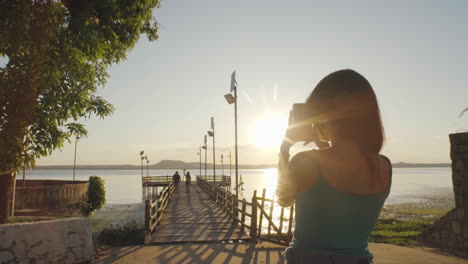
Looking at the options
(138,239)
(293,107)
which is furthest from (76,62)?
(293,107)

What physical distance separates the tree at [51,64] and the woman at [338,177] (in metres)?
9.01

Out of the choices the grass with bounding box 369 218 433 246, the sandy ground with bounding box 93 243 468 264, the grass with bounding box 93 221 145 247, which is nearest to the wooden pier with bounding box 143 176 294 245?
the grass with bounding box 93 221 145 247

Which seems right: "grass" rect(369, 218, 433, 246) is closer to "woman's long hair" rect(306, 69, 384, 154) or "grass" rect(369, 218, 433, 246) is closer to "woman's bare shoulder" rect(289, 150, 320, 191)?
"woman's long hair" rect(306, 69, 384, 154)

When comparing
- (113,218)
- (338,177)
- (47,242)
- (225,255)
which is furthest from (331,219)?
(113,218)

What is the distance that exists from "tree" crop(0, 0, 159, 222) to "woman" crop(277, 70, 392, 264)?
901cm

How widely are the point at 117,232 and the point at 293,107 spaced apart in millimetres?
13226

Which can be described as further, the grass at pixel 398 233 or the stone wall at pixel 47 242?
the grass at pixel 398 233

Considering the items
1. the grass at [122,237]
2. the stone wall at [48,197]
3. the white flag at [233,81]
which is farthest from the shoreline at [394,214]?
the white flag at [233,81]

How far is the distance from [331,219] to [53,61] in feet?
32.9

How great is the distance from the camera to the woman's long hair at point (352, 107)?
155cm

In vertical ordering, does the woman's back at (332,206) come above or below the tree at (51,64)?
below

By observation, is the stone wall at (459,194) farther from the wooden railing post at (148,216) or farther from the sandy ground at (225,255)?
the wooden railing post at (148,216)

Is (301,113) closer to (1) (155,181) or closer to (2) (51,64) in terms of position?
(2) (51,64)

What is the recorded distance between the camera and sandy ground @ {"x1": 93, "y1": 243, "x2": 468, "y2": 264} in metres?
8.27
